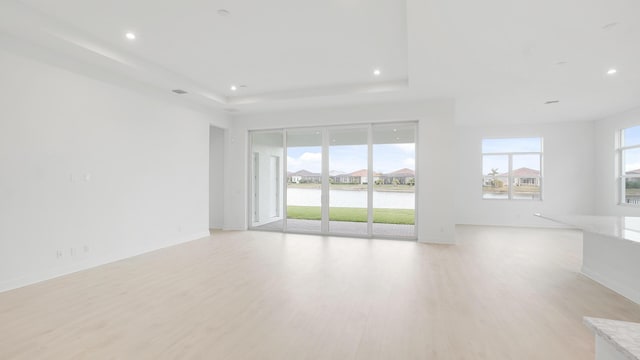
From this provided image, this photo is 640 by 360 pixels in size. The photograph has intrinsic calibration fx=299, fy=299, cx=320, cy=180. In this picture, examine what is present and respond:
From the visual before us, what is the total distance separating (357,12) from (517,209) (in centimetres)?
815

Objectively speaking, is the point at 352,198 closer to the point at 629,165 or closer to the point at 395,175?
the point at 395,175

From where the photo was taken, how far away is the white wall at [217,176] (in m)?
8.03

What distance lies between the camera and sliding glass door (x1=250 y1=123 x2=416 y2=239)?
680 centimetres

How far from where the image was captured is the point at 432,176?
633 centimetres

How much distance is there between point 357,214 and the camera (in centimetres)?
713

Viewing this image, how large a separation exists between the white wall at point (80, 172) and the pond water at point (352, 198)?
8.40ft

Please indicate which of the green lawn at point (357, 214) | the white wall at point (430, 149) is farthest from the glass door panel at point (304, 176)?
the white wall at point (430, 149)

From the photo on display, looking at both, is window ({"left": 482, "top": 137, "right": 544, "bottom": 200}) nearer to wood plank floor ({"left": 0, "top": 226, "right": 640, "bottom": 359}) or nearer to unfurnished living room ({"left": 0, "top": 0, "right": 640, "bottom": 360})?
unfurnished living room ({"left": 0, "top": 0, "right": 640, "bottom": 360})

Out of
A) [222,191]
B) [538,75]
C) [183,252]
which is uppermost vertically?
[538,75]

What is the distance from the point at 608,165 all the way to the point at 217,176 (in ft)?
33.8

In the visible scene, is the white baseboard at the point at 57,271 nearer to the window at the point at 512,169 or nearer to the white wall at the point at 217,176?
the white wall at the point at 217,176

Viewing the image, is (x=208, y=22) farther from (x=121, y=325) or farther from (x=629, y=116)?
(x=629, y=116)

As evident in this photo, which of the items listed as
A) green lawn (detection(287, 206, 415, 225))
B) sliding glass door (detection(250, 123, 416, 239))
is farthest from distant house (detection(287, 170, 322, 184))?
green lawn (detection(287, 206, 415, 225))

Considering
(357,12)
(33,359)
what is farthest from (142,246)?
(357,12)
